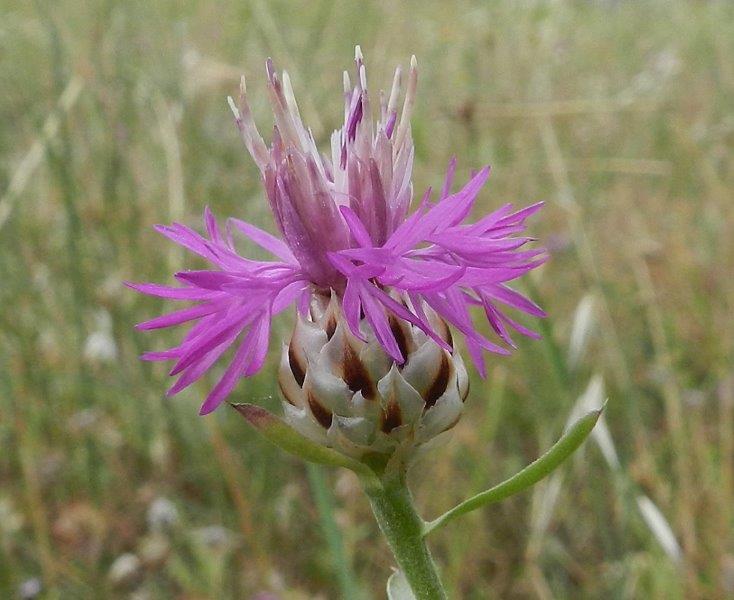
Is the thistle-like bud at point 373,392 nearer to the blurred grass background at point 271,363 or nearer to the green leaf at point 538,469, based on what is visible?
the green leaf at point 538,469

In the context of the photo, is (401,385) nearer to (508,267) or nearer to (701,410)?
(508,267)

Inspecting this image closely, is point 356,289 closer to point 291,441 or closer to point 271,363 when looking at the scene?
point 291,441

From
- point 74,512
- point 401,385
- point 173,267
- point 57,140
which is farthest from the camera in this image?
point 57,140

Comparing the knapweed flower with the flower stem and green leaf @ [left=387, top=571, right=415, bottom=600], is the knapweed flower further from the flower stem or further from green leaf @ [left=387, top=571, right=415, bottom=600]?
green leaf @ [left=387, top=571, right=415, bottom=600]

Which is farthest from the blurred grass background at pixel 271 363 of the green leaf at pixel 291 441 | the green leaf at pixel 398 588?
the green leaf at pixel 291 441

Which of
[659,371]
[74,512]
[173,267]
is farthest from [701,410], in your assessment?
[74,512]

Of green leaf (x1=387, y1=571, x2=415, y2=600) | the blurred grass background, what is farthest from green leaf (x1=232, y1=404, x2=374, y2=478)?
the blurred grass background

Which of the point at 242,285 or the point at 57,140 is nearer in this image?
the point at 242,285
